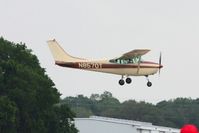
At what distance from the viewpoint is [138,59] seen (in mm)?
57500

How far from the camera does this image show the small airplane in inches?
2175

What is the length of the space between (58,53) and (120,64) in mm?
4456

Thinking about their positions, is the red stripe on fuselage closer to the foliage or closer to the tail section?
the tail section

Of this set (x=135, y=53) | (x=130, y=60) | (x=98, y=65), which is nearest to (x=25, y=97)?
(x=130, y=60)

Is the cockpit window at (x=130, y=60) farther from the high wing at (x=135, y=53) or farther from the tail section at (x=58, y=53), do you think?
the tail section at (x=58, y=53)

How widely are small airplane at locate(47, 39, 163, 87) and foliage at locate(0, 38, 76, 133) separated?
86.5 feet

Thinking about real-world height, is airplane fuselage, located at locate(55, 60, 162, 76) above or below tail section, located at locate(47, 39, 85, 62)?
below

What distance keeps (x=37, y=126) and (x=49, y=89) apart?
526 centimetres

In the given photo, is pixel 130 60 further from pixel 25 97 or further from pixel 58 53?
pixel 25 97

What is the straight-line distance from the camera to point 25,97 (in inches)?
3467

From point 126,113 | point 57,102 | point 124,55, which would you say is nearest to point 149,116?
point 126,113

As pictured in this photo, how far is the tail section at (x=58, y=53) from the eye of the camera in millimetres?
56156

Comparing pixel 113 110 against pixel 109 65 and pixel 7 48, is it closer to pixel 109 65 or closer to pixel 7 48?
pixel 7 48

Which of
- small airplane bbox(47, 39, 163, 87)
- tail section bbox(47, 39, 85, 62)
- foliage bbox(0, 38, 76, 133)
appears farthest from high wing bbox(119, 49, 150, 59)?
foliage bbox(0, 38, 76, 133)
